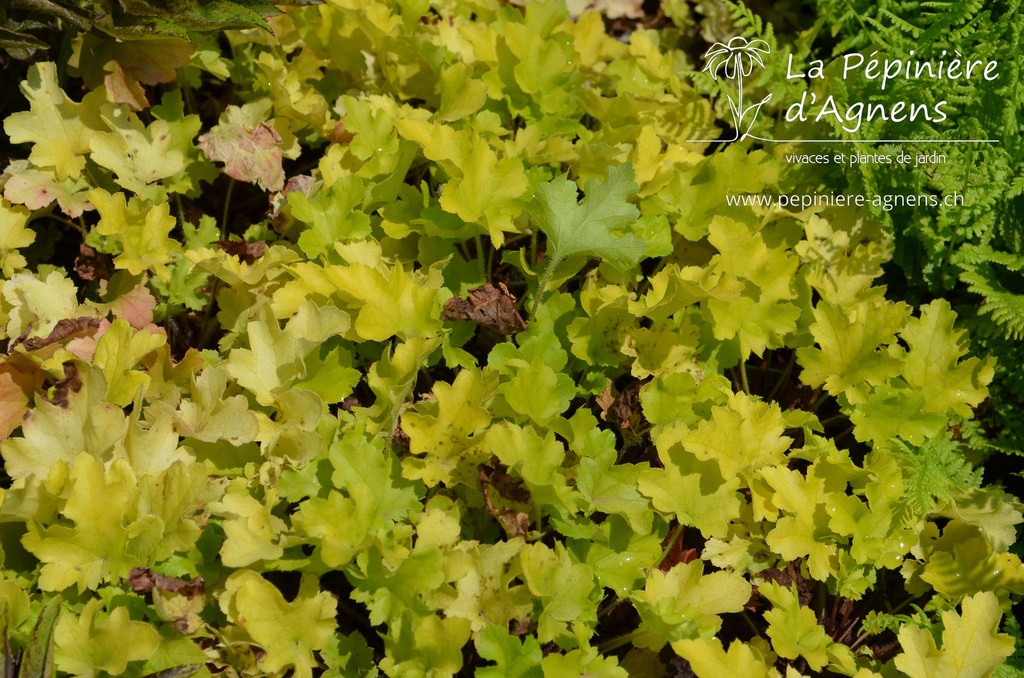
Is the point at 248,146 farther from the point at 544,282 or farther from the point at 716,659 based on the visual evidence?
the point at 716,659

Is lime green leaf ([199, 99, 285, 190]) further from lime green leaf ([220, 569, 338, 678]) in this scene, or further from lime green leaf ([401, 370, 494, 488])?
lime green leaf ([220, 569, 338, 678])

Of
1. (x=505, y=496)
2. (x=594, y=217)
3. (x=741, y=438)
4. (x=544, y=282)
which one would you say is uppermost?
(x=594, y=217)

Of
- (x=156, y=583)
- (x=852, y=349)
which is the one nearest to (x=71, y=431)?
(x=156, y=583)

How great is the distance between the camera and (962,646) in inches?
56.2

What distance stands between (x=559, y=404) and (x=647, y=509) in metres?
0.24

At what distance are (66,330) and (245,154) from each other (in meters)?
0.57

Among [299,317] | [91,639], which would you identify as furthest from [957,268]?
[91,639]

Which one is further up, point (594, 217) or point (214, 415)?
point (594, 217)

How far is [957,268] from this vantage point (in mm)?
2062

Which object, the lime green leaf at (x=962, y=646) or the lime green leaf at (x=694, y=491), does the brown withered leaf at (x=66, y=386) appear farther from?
the lime green leaf at (x=962, y=646)

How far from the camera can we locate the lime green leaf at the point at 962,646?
1405 millimetres

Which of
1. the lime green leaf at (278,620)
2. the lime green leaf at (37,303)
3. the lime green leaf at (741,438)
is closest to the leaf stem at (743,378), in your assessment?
the lime green leaf at (741,438)

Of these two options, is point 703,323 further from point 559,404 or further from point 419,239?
point 419,239

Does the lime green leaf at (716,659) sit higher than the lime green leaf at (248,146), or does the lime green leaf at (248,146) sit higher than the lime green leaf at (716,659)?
the lime green leaf at (248,146)
